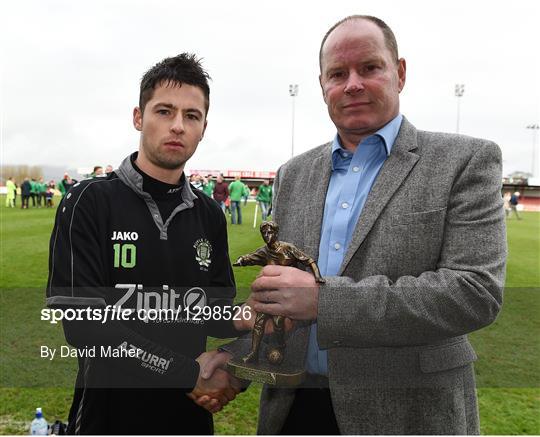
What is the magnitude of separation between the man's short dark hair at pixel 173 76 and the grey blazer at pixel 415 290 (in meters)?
0.79

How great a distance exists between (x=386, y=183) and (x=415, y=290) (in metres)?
0.41

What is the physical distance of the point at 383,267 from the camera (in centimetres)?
158

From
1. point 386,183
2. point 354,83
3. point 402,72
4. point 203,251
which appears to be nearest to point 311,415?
point 203,251

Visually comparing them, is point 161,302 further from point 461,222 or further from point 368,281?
point 461,222

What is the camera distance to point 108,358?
70.7 inches

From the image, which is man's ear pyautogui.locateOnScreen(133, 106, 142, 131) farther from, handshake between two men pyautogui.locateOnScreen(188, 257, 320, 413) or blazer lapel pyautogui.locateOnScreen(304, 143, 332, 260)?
handshake between two men pyautogui.locateOnScreen(188, 257, 320, 413)

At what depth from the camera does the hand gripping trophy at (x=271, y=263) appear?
1.51 meters

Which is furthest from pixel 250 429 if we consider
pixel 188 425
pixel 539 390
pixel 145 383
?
pixel 539 390

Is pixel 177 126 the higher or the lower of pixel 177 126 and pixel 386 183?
the higher

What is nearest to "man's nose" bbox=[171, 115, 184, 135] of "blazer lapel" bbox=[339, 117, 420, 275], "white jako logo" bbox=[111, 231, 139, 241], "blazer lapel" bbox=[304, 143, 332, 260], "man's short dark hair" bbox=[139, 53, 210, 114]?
"man's short dark hair" bbox=[139, 53, 210, 114]

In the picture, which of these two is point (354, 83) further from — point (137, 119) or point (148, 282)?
point (148, 282)

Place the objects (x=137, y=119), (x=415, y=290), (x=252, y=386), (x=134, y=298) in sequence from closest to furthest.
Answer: (x=415, y=290) → (x=134, y=298) → (x=137, y=119) → (x=252, y=386)

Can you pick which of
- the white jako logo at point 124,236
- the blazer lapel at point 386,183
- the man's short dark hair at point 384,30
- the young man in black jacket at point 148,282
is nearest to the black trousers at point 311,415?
the young man in black jacket at point 148,282

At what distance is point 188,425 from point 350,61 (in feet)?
5.39
